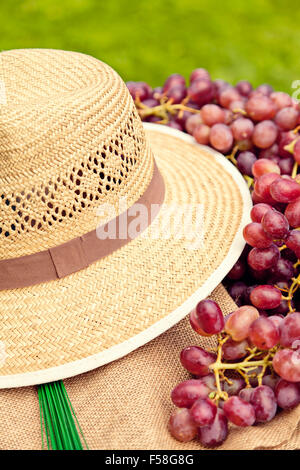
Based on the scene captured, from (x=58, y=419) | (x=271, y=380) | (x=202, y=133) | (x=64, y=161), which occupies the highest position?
(x=64, y=161)

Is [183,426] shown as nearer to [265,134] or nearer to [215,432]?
[215,432]

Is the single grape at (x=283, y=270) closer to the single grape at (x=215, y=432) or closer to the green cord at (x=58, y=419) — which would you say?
the single grape at (x=215, y=432)

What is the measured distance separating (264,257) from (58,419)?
0.49 m

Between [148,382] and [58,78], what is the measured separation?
686 millimetres

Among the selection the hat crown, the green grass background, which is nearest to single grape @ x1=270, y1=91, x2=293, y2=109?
the hat crown

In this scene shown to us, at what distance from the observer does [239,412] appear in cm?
83

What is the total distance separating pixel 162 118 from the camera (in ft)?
5.16

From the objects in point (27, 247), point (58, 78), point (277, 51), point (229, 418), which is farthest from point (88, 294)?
point (277, 51)

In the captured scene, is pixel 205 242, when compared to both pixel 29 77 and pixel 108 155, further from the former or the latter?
pixel 29 77

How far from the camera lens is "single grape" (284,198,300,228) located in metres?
1.01

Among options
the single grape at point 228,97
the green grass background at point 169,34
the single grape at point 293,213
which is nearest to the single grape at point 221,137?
the single grape at point 228,97

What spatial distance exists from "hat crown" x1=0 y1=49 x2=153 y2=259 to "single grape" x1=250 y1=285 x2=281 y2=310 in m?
0.33

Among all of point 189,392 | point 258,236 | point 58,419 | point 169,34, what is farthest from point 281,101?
point 169,34

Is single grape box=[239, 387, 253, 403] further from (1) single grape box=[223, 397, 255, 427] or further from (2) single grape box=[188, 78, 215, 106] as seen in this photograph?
(2) single grape box=[188, 78, 215, 106]
